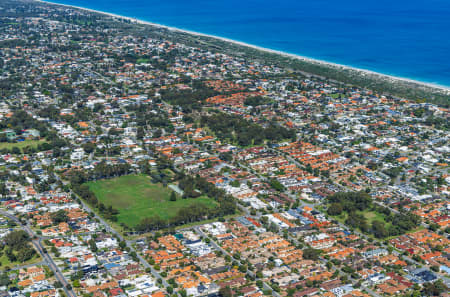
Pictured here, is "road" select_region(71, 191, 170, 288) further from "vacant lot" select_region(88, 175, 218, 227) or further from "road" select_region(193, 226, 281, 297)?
"road" select_region(193, 226, 281, 297)

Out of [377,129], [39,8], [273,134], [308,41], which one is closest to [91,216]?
[273,134]

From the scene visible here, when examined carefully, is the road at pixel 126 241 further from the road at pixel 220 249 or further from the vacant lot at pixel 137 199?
the road at pixel 220 249

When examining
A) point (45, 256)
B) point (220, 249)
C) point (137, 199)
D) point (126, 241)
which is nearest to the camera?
point (45, 256)

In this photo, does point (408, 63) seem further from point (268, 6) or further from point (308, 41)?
point (268, 6)

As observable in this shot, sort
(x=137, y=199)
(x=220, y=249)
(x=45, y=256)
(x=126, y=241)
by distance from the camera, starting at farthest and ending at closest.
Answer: (x=137, y=199) → (x=126, y=241) → (x=220, y=249) → (x=45, y=256)

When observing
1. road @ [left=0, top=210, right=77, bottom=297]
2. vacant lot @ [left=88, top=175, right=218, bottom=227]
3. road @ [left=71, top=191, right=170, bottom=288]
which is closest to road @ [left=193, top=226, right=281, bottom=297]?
vacant lot @ [left=88, top=175, right=218, bottom=227]

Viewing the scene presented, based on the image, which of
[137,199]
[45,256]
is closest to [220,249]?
[137,199]

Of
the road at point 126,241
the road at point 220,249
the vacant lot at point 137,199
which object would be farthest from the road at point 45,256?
the road at point 220,249

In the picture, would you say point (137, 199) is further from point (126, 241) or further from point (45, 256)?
point (45, 256)

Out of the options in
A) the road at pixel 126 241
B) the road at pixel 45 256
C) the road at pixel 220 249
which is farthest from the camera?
the road at pixel 126 241
